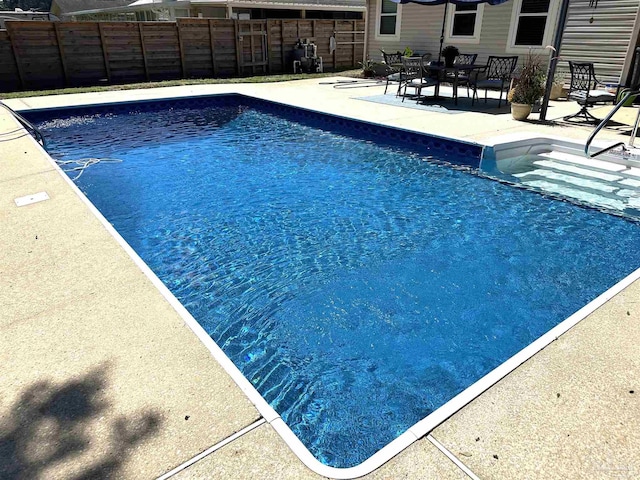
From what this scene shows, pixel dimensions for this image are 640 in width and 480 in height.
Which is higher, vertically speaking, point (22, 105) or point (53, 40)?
point (53, 40)

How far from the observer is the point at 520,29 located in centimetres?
1082

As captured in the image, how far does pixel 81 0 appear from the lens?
27.6 m

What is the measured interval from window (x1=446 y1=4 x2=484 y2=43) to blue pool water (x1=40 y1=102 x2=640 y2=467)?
6405 mm

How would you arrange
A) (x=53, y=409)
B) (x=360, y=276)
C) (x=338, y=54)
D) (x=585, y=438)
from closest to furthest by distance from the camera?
(x=585, y=438) → (x=53, y=409) → (x=360, y=276) → (x=338, y=54)

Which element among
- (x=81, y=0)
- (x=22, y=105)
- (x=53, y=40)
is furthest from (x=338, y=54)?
(x=81, y=0)

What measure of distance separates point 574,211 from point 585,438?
390 centimetres

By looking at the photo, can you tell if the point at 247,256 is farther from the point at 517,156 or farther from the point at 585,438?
the point at 517,156

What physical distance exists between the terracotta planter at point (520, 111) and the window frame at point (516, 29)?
11.5 feet

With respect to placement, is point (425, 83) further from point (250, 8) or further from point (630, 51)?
point (250, 8)

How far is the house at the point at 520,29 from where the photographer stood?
921cm

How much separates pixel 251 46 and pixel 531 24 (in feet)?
29.6

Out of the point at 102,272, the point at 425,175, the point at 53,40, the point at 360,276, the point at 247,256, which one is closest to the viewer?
the point at 102,272

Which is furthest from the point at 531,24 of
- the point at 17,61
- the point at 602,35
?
the point at 17,61

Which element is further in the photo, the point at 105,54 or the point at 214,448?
the point at 105,54
